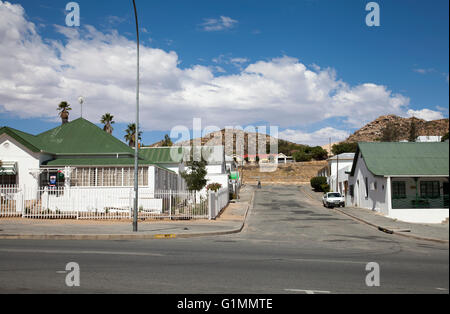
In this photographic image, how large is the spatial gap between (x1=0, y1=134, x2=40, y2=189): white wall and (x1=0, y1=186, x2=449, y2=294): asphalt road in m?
13.5

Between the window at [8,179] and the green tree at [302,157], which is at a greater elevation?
the green tree at [302,157]

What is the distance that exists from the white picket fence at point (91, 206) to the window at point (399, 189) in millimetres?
14576

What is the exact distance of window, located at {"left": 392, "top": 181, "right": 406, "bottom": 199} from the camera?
93.1ft

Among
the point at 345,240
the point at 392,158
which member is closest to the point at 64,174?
the point at 345,240

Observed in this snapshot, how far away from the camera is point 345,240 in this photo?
600 inches

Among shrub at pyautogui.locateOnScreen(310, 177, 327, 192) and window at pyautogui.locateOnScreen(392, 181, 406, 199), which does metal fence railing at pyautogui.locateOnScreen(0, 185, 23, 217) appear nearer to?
window at pyautogui.locateOnScreen(392, 181, 406, 199)

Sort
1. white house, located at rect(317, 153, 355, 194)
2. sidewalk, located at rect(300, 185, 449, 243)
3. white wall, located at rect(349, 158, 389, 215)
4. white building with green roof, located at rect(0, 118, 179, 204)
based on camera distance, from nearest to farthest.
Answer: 1. sidewalk, located at rect(300, 185, 449, 243)
2. white building with green roof, located at rect(0, 118, 179, 204)
3. white wall, located at rect(349, 158, 389, 215)
4. white house, located at rect(317, 153, 355, 194)

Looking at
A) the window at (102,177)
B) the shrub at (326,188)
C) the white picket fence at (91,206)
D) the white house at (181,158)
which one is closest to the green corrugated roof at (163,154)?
the white house at (181,158)

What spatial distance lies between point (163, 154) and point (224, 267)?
107 ft

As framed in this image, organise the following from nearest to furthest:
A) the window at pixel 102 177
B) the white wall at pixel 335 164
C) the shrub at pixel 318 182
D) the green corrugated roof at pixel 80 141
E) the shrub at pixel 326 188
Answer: the window at pixel 102 177, the green corrugated roof at pixel 80 141, the shrub at pixel 326 188, the white wall at pixel 335 164, the shrub at pixel 318 182

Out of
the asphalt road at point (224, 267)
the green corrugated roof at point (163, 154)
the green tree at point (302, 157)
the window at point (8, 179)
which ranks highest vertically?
the green tree at point (302, 157)

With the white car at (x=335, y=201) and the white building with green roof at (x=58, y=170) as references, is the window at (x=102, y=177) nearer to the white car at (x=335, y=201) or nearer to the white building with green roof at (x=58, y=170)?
the white building with green roof at (x=58, y=170)

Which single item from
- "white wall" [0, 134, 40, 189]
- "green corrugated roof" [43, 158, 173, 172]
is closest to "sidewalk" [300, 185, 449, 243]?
"green corrugated roof" [43, 158, 173, 172]

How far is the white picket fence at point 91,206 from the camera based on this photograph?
21.4m
